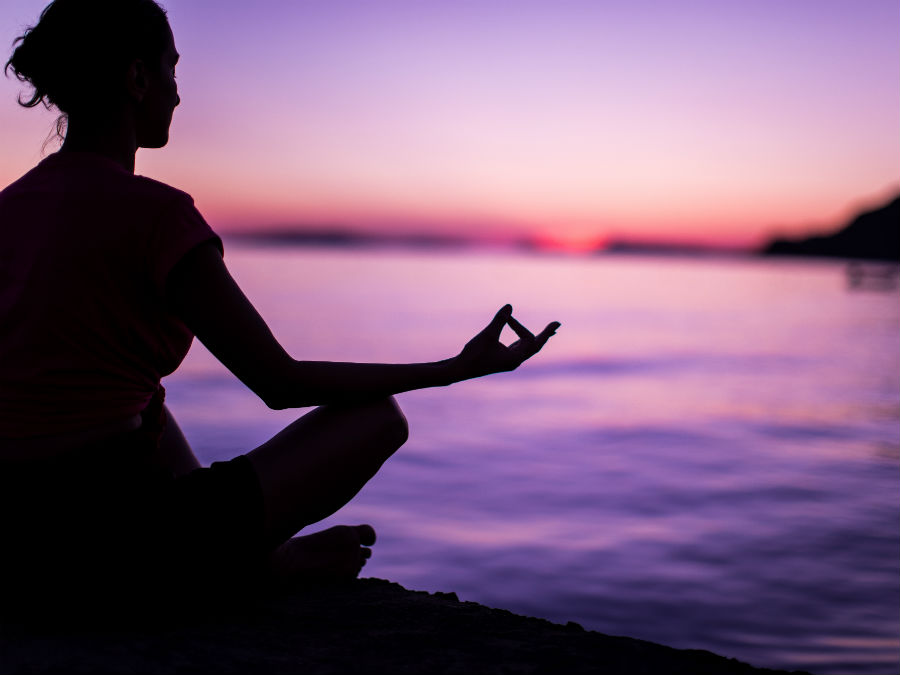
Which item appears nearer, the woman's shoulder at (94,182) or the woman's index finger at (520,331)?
the woman's shoulder at (94,182)

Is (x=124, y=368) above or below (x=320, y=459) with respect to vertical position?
above

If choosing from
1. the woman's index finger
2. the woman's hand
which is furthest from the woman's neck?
the woman's index finger

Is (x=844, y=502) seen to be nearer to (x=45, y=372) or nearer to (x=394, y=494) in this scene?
(x=394, y=494)

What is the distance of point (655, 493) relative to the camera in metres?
8.64

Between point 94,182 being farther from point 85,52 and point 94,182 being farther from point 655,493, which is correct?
point 655,493

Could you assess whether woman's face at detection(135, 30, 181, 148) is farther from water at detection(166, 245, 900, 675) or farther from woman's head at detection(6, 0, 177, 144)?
water at detection(166, 245, 900, 675)

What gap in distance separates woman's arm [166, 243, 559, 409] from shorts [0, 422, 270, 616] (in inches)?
9.3

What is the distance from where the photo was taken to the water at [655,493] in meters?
5.69

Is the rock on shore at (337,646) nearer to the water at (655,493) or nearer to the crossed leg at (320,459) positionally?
the crossed leg at (320,459)

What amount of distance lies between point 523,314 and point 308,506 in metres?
31.4

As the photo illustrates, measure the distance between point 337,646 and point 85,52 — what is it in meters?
1.54

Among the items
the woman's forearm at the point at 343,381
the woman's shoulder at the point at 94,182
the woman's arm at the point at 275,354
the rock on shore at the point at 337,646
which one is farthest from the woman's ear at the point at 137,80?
the rock on shore at the point at 337,646

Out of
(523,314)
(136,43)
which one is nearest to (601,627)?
(136,43)

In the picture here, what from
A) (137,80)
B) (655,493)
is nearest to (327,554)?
(137,80)
